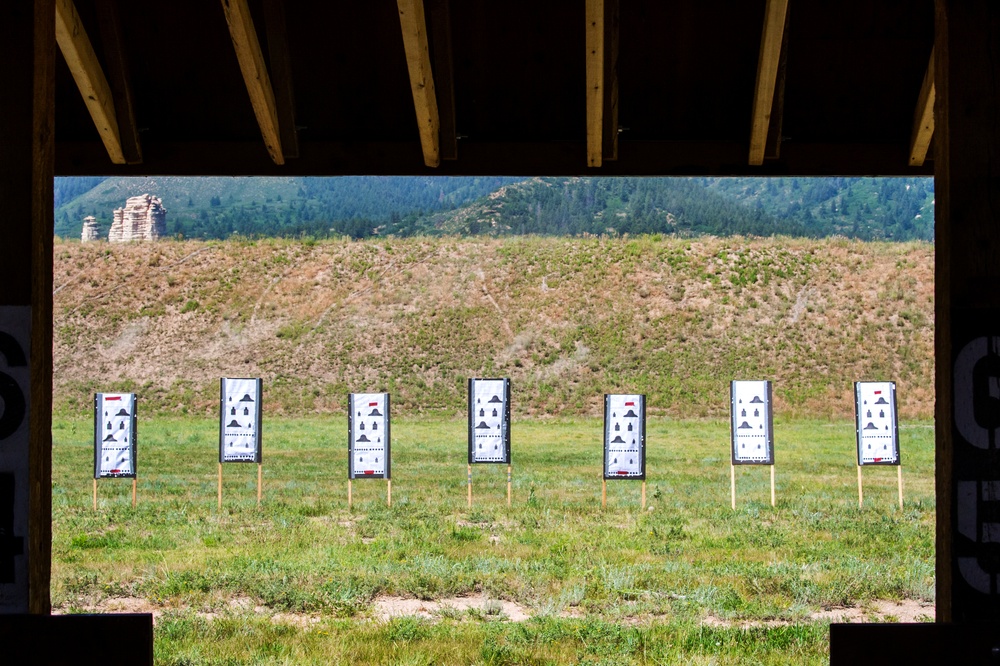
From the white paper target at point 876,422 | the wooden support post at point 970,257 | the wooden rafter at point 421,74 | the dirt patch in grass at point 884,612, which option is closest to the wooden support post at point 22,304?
the wooden rafter at point 421,74

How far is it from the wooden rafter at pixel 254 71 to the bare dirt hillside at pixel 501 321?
2235 centimetres

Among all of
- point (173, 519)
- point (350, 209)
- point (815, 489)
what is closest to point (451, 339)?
point (815, 489)

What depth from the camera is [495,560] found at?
27.3 ft

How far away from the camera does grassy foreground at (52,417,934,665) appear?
225 inches

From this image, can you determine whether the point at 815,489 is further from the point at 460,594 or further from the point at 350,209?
the point at 350,209

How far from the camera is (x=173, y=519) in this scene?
10.8 meters

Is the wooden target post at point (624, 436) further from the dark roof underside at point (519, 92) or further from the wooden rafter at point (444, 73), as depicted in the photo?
the wooden rafter at point (444, 73)

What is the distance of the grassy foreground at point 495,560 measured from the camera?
5723 millimetres

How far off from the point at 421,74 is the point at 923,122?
2.00 m

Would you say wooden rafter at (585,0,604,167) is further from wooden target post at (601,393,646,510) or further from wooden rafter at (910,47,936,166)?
wooden target post at (601,393,646,510)

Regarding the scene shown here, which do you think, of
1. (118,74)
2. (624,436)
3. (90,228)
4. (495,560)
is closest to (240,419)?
(624,436)

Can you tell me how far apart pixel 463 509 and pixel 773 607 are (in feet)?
18.5

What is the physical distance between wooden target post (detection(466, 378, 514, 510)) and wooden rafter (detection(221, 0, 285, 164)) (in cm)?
843

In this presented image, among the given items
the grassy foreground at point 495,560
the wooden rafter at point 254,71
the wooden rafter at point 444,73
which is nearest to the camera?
the wooden rafter at point 254,71
